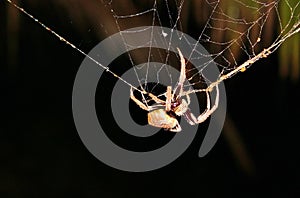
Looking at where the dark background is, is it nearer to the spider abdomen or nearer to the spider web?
the spider web

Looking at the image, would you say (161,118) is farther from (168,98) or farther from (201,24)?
(201,24)

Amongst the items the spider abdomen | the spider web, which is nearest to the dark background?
the spider web

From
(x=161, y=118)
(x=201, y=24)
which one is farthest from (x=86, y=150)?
(x=161, y=118)

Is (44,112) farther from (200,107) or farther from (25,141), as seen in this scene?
(200,107)

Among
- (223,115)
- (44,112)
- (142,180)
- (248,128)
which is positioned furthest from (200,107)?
(44,112)

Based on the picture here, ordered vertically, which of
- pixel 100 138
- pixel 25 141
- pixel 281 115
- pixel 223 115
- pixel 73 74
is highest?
pixel 73 74

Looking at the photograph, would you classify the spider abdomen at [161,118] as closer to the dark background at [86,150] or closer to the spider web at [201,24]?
the spider web at [201,24]

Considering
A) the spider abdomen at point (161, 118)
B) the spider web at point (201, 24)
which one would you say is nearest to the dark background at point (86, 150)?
the spider web at point (201, 24)
